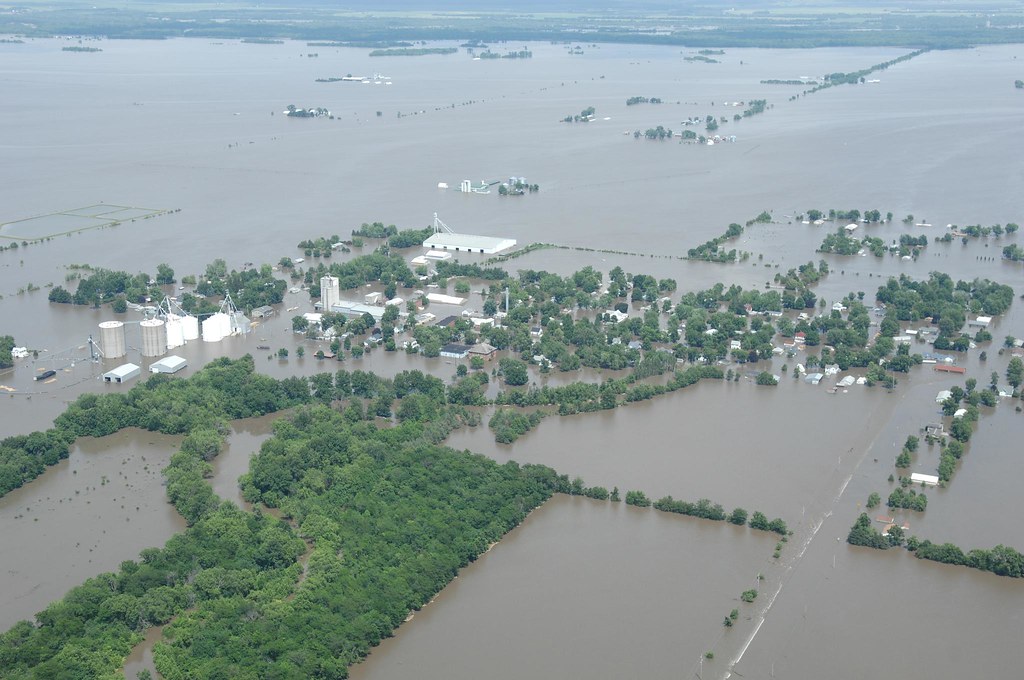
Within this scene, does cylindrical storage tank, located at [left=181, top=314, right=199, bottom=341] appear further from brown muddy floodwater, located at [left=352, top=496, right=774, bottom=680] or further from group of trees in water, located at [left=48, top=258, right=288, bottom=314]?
brown muddy floodwater, located at [left=352, top=496, right=774, bottom=680]

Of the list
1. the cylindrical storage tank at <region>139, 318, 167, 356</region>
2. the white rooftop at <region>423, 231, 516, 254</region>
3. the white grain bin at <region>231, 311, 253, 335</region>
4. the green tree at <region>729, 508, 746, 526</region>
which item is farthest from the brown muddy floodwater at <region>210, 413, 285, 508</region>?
the white rooftop at <region>423, 231, 516, 254</region>

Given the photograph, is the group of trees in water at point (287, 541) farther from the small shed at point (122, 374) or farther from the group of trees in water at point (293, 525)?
the small shed at point (122, 374)

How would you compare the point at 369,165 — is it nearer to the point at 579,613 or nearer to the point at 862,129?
the point at 862,129

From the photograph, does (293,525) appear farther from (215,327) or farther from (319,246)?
(319,246)

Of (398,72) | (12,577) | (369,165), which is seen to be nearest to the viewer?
(12,577)

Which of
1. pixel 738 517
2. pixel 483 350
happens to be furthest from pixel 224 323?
pixel 738 517

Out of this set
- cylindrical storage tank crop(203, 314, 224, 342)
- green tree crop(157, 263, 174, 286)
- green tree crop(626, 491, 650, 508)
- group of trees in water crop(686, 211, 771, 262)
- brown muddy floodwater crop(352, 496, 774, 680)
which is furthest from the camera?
group of trees in water crop(686, 211, 771, 262)

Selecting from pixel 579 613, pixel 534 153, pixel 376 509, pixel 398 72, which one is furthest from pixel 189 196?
pixel 398 72
